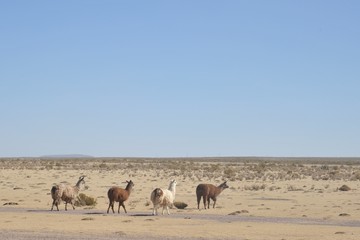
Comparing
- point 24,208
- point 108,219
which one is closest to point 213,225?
point 108,219

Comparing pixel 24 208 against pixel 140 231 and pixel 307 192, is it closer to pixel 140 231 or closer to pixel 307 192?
pixel 140 231

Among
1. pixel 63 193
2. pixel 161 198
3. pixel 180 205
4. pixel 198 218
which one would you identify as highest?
pixel 63 193

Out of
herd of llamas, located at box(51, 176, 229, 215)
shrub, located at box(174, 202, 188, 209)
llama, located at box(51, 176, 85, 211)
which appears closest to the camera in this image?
herd of llamas, located at box(51, 176, 229, 215)

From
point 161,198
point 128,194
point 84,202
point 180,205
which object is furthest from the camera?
point 84,202

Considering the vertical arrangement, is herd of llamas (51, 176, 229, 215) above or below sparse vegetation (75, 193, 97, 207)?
above

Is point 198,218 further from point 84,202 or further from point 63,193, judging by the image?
point 84,202

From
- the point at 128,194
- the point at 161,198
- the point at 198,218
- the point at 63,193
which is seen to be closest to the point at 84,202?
the point at 63,193

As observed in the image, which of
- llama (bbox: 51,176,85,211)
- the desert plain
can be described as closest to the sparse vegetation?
the desert plain

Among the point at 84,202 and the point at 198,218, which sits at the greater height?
the point at 84,202

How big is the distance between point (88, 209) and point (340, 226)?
12748mm

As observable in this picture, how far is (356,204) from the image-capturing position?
34.4 meters

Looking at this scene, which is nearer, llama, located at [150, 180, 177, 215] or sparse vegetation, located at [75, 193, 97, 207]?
llama, located at [150, 180, 177, 215]

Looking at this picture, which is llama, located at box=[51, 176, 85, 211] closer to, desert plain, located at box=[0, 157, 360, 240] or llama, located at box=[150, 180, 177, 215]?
desert plain, located at box=[0, 157, 360, 240]

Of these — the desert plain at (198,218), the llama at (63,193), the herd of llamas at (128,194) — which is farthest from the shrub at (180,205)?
the llama at (63,193)
